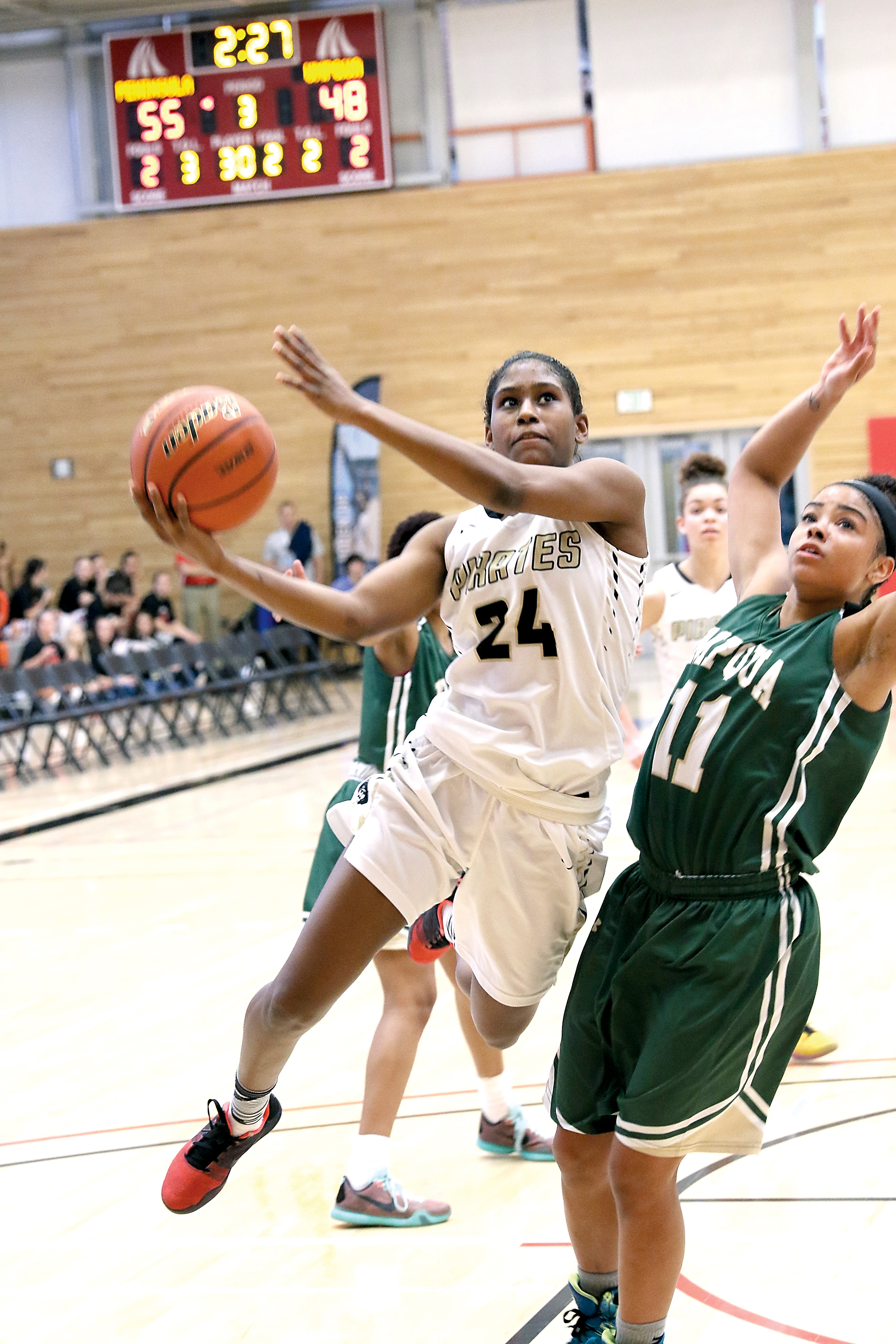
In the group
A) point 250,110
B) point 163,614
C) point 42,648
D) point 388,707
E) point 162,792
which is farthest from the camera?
point 250,110

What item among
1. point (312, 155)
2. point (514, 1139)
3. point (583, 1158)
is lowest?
point (514, 1139)

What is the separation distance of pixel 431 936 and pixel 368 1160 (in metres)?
0.68

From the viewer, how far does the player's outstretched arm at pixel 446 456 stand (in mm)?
2674

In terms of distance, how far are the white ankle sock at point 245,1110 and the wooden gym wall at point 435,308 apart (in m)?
15.1

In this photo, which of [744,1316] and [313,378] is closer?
[313,378]

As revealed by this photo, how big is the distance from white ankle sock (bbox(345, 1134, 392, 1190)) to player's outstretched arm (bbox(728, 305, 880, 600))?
1776 mm

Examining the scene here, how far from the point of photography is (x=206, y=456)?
298cm

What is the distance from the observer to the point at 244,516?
308cm

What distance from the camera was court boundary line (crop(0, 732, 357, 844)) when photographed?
10219 mm

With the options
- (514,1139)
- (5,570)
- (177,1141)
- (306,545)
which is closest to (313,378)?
(514,1139)

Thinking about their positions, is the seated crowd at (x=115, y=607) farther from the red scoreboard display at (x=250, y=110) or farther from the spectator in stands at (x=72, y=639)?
the red scoreboard display at (x=250, y=110)

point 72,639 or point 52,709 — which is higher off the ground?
point 72,639

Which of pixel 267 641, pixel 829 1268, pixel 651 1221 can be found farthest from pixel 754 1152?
pixel 267 641

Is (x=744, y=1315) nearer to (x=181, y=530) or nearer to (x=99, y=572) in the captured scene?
(x=181, y=530)
